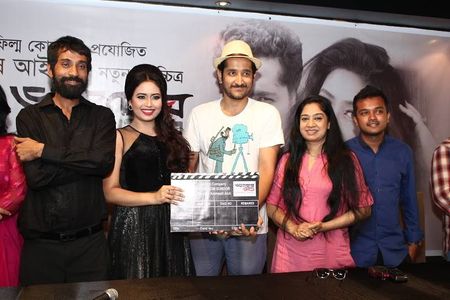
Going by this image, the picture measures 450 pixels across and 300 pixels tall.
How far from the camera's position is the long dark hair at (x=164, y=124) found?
2.77m

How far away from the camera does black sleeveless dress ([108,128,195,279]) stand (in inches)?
104

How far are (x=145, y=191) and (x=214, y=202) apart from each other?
46 centimetres

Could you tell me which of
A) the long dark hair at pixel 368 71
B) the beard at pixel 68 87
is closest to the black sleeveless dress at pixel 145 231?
the beard at pixel 68 87

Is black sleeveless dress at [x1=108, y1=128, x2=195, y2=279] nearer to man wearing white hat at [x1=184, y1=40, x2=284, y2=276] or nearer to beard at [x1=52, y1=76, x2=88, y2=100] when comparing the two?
man wearing white hat at [x1=184, y1=40, x2=284, y2=276]

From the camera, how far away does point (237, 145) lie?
3012 millimetres

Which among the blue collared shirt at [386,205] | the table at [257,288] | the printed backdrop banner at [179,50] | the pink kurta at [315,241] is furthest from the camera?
the printed backdrop banner at [179,50]

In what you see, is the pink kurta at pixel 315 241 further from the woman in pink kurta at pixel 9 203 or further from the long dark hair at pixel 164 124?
the woman in pink kurta at pixel 9 203

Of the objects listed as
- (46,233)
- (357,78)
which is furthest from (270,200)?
(357,78)

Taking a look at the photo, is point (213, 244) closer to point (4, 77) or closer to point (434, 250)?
point (4, 77)

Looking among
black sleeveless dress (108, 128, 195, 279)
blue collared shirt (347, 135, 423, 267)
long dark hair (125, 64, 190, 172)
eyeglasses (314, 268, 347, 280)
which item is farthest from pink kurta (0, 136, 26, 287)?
blue collared shirt (347, 135, 423, 267)

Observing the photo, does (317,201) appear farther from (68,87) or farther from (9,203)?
(9,203)

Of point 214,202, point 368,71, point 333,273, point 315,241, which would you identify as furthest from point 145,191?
point 368,71

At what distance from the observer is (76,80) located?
271cm

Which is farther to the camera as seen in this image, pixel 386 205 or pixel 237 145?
pixel 386 205
